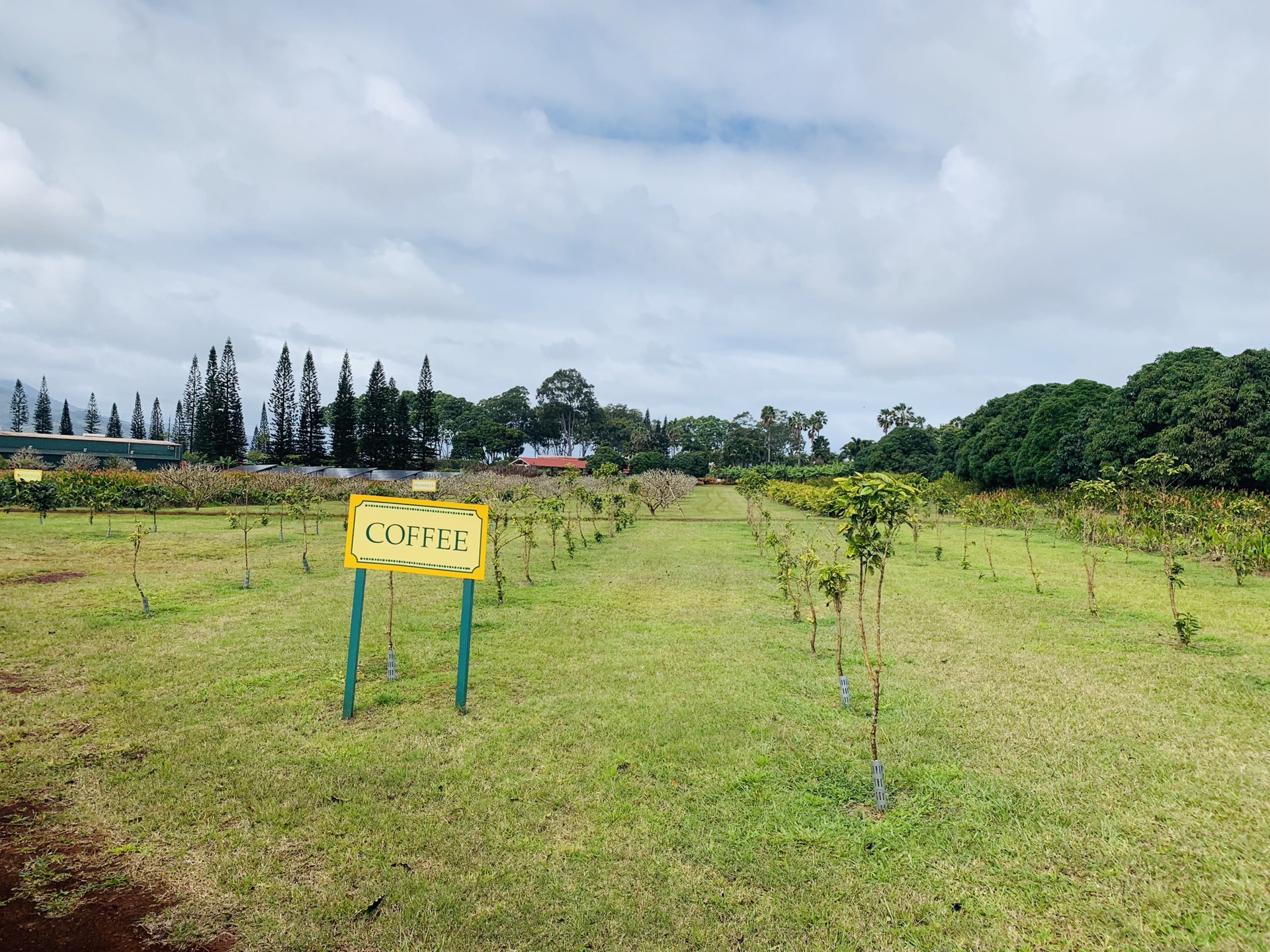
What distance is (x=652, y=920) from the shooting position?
2.93 m

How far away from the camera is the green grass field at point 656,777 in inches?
117

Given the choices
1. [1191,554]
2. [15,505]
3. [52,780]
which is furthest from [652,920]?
[15,505]

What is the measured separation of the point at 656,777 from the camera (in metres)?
4.24

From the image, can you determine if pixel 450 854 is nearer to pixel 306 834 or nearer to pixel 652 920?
pixel 306 834

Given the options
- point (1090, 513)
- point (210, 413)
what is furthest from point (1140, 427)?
point (210, 413)

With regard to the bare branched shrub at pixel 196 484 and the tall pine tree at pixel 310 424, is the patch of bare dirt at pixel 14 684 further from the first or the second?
the tall pine tree at pixel 310 424

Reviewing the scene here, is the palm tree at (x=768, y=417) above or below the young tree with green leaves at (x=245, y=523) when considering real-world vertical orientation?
above

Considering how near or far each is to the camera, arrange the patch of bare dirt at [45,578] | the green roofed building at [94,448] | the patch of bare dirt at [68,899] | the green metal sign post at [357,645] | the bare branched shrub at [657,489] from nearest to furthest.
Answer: the patch of bare dirt at [68,899], the green metal sign post at [357,645], the patch of bare dirt at [45,578], the bare branched shrub at [657,489], the green roofed building at [94,448]

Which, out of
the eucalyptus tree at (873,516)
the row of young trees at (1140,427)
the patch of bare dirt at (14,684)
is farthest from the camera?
the row of young trees at (1140,427)

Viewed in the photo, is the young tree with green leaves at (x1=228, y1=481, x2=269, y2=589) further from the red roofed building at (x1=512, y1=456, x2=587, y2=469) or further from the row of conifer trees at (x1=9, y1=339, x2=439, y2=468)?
the red roofed building at (x1=512, y1=456, x2=587, y2=469)

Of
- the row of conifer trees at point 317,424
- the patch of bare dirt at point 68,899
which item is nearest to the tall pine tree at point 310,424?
the row of conifer trees at point 317,424

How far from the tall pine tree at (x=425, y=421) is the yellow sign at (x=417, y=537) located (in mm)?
52440

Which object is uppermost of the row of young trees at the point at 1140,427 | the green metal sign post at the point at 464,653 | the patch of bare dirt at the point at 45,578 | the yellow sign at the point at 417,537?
the row of young trees at the point at 1140,427

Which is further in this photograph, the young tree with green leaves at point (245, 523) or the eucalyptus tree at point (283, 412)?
the eucalyptus tree at point (283, 412)
